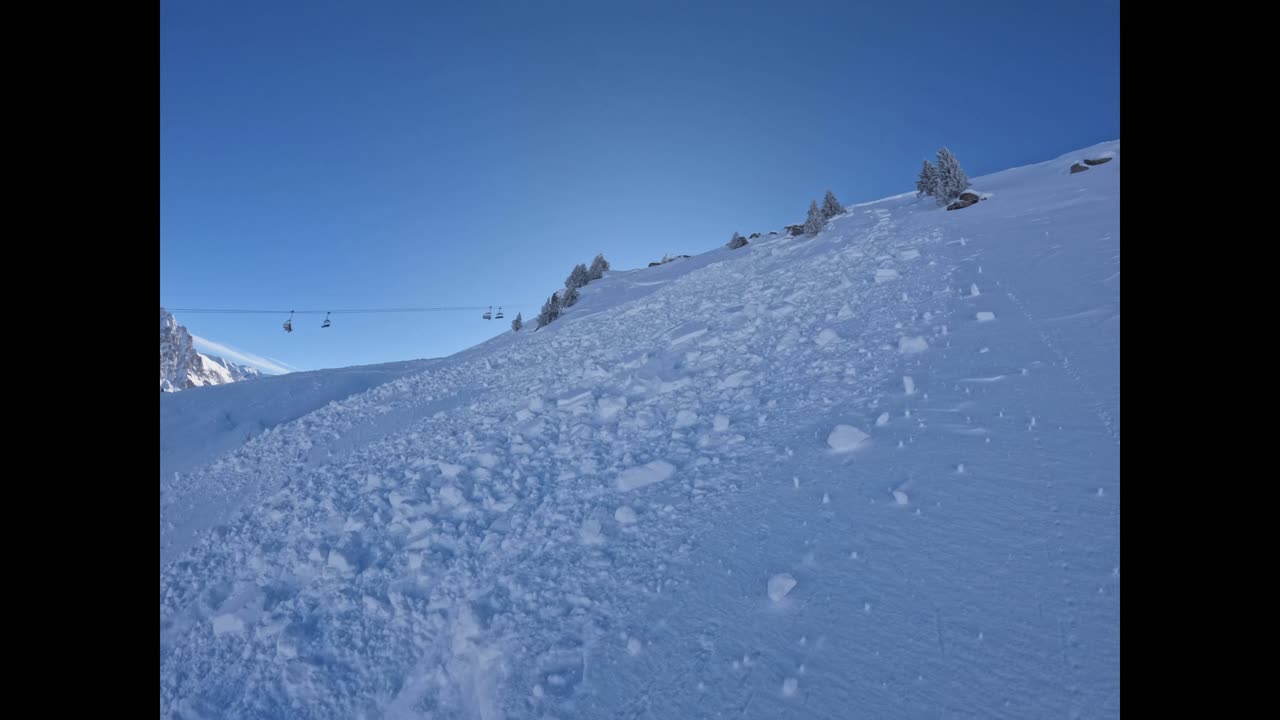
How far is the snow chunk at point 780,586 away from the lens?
12.5ft

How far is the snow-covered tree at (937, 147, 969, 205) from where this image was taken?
779 inches

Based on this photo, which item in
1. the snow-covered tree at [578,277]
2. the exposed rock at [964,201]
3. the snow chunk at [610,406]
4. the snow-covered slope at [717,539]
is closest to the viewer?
the snow-covered slope at [717,539]

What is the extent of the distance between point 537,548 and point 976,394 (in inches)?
211

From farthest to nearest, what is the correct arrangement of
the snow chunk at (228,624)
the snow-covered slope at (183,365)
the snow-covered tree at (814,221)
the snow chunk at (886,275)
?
the snow-covered slope at (183,365) → the snow-covered tree at (814,221) → the snow chunk at (886,275) → the snow chunk at (228,624)

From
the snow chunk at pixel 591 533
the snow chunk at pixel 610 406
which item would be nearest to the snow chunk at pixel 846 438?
the snow chunk at pixel 591 533

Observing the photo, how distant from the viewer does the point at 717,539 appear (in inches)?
183

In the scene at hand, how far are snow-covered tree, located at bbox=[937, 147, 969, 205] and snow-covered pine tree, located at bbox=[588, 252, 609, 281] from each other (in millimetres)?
18430

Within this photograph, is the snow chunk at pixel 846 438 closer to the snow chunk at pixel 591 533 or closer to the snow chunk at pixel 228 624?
the snow chunk at pixel 591 533

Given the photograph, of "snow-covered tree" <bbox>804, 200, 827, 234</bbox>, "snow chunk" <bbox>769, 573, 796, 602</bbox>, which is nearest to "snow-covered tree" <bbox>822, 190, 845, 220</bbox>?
"snow-covered tree" <bbox>804, 200, 827, 234</bbox>

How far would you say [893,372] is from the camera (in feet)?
22.9

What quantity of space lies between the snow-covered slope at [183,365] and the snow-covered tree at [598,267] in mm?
17747

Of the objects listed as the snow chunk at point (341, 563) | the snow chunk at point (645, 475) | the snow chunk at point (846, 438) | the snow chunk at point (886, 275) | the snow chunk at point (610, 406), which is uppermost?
the snow chunk at point (886, 275)

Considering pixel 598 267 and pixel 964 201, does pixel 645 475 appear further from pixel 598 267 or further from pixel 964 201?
pixel 598 267

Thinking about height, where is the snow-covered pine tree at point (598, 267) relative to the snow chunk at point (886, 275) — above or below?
above
